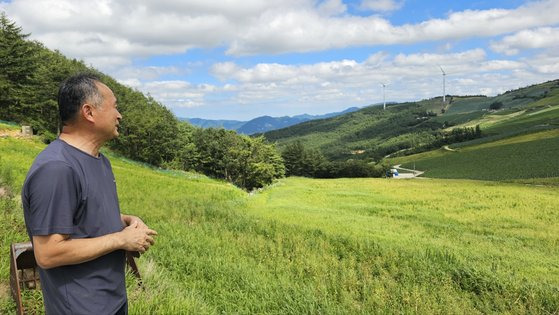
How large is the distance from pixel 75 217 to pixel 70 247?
0.23m

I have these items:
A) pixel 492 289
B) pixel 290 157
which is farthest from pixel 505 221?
pixel 290 157

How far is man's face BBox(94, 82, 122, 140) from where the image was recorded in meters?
3.07

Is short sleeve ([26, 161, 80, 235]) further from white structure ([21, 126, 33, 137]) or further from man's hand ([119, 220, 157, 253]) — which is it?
white structure ([21, 126, 33, 137])

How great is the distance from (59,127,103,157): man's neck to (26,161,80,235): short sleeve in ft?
1.16

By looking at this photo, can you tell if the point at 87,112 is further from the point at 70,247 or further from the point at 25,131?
the point at 25,131

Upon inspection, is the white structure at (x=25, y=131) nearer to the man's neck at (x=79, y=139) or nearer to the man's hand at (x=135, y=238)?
the man's neck at (x=79, y=139)

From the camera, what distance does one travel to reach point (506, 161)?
302 ft

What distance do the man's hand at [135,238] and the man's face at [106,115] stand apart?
0.79 meters

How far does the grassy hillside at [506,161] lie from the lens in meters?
78.6

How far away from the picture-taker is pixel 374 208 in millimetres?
29297

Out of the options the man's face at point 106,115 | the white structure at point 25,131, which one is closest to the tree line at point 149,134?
the white structure at point 25,131

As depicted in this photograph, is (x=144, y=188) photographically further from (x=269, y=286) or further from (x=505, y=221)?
(x=505, y=221)

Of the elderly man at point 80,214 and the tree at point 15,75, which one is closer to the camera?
the elderly man at point 80,214

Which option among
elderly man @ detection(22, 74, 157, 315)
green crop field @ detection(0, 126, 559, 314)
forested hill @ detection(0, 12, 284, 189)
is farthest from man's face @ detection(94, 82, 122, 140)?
forested hill @ detection(0, 12, 284, 189)
